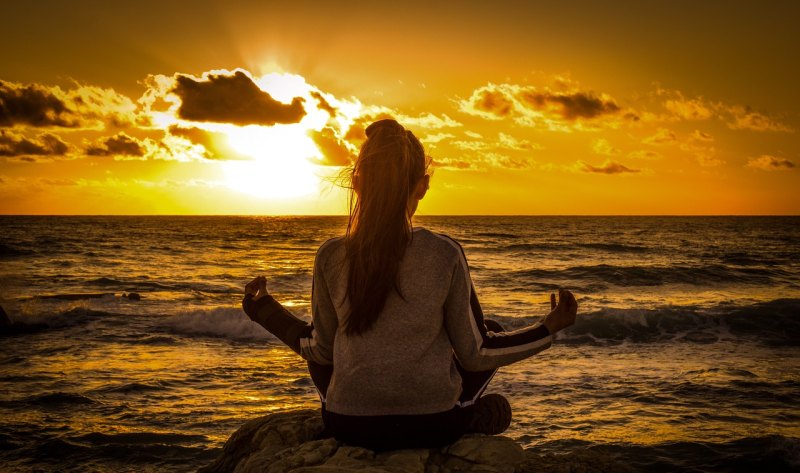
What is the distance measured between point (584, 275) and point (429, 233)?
2876 cm

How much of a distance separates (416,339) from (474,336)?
309mm

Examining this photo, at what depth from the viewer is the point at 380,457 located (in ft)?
10.1

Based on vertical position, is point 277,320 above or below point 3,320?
above

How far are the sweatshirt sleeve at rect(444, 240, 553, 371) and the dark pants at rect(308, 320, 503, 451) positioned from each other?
0.54 ft

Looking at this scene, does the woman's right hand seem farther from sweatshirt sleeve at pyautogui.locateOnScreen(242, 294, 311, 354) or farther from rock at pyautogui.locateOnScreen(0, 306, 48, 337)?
rock at pyautogui.locateOnScreen(0, 306, 48, 337)

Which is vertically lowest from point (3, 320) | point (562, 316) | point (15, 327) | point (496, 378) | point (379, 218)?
point (15, 327)

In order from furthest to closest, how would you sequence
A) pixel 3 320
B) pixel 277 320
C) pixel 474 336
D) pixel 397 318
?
pixel 3 320, pixel 277 320, pixel 474 336, pixel 397 318

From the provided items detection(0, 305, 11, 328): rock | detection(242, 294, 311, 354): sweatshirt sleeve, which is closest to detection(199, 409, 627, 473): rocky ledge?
detection(242, 294, 311, 354): sweatshirt sleeve

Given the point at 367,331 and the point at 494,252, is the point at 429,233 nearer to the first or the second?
the point at 367,331

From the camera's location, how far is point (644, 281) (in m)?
27.9

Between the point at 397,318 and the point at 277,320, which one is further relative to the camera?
the point at 277,320

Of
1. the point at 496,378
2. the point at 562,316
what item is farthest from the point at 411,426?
the point at 496,378

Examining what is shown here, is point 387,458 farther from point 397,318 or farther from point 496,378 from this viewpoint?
point 496,378

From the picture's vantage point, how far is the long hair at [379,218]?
2.82 m
